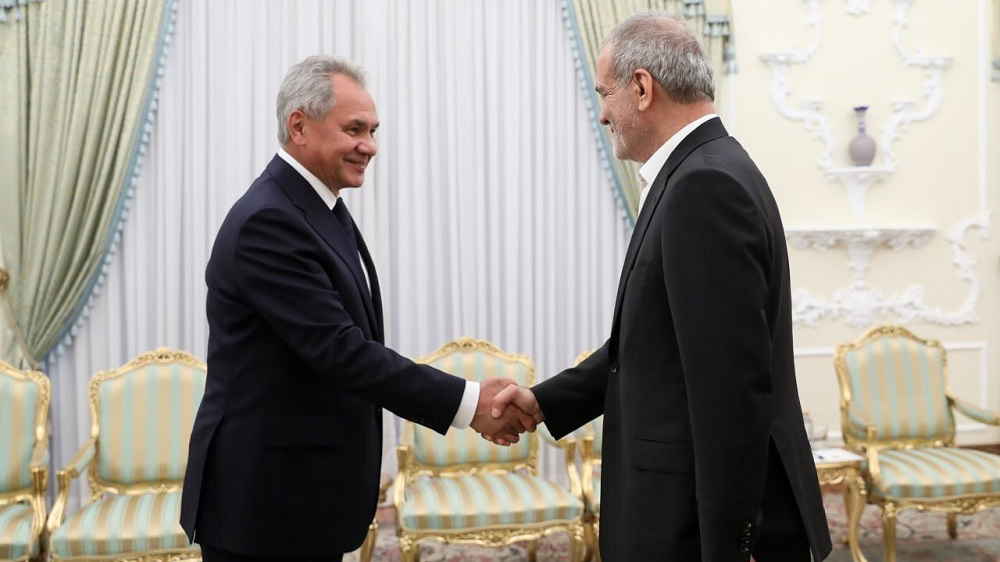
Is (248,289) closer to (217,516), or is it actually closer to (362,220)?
(217,516)

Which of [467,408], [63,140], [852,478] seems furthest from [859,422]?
[63,140]

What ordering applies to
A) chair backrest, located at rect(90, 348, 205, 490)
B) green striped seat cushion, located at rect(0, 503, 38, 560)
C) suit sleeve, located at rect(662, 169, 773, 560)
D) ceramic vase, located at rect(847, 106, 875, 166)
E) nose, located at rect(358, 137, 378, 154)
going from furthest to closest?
ceramic vase, located at rect(847, 106, 875, 166)
chair backrest, located at rect(90, 348, 205, 490)
green striped seat cushion, located at rect(0, 503, 38, 560)
nose, located at rect(358, 137, 378, 154)
suit sleeve, located at rect(662, 169, 773, 560)

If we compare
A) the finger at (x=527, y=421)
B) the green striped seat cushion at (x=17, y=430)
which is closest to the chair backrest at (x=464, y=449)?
the finger at (x=527, y=421)

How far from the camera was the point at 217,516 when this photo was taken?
2098 millimetres

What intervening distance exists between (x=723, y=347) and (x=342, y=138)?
1.12 meters

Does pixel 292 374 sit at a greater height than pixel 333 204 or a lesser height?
lesser

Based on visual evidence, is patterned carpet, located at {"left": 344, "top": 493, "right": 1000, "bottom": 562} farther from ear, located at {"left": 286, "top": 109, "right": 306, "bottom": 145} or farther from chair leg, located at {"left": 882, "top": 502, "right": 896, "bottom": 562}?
ear, located at {"left": 286, "top": 109, "right": 306, "bottom": 145}

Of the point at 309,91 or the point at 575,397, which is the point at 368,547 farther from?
the point at 309,91

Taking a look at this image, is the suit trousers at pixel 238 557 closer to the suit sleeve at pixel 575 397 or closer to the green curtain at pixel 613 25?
the suit sleeve at pixel 575 397

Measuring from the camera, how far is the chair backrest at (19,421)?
3.82 meters

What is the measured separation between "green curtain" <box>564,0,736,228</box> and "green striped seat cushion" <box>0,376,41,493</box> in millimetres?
3087

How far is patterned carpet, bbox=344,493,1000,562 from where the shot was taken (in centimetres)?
429

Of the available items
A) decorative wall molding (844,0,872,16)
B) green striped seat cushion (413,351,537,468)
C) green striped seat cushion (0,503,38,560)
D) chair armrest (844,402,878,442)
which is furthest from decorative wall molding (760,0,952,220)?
green striped seat cushion (0,503,38,560)

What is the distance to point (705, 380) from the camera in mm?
1647
